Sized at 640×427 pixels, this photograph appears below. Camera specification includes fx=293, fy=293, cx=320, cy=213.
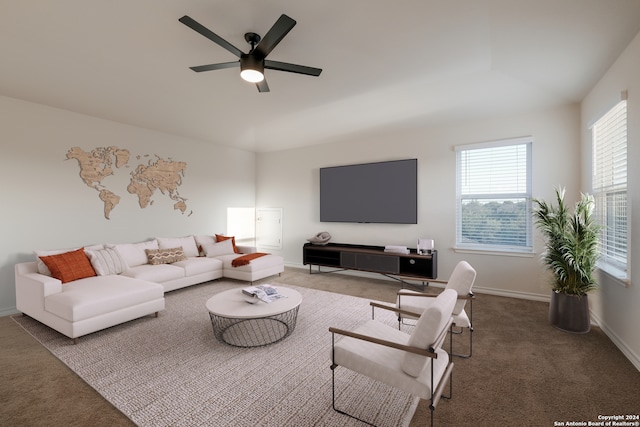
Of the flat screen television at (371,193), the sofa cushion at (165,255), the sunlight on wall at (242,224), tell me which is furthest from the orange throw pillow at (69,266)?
the flat screen television at (371,193)

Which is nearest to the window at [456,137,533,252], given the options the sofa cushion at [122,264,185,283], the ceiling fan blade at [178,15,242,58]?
the ceiling fan blade at [178,15,242,58]

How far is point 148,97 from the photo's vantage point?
156 inches

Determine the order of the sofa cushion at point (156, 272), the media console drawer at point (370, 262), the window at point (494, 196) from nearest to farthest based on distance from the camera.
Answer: the sofa cushion at point (156, 272)
the window at point (494, 196)
the media console drawer at point (370, 262)

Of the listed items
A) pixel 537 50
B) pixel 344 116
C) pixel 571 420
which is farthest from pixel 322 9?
pixel 571 420

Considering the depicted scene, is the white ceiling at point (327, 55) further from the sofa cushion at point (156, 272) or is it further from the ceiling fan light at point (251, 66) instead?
the sofa cushion at point (156, 272)

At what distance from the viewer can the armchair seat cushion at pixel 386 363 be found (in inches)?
67.2

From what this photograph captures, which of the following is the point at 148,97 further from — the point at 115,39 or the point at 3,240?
the point at 3,240

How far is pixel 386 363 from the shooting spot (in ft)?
6.03

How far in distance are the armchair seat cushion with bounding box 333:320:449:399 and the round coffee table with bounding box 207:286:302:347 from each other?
3.43ft

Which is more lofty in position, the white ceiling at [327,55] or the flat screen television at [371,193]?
the white ceiling at [327,55]

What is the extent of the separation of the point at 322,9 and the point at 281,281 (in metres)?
4.31

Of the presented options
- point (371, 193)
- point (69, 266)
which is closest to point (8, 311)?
point (69, 266)

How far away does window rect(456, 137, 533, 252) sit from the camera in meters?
4.47

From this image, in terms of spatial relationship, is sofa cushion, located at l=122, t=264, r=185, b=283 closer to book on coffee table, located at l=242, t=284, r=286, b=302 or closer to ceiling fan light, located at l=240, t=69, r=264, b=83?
book on coffee table, located at l=242, t=284, r=286, b=302
